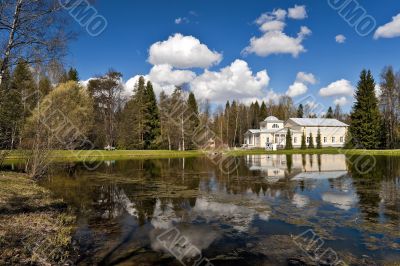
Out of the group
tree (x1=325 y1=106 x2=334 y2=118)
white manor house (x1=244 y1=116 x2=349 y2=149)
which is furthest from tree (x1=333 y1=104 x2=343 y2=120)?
white manor house (x1=244 y1=116 x2=349 y2=149)

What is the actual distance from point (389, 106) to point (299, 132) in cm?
1940

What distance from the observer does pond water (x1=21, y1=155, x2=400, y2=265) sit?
807 centimetres

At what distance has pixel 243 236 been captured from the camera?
31.8 feet

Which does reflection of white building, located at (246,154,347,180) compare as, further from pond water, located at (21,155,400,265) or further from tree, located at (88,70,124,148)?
tree, located at (88,70,124,148)

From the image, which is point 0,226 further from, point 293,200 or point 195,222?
point 293,200

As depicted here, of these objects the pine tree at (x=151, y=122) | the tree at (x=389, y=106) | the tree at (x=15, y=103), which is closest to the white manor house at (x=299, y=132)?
the tree at (x=389, y=106)

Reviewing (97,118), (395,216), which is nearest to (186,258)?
(395,216)

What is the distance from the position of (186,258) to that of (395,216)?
8107 millimetres

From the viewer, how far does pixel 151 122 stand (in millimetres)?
62625

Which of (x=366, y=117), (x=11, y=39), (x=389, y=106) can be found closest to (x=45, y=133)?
(x=11, y=39)

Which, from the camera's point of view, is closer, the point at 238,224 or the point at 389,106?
the point at 238,224

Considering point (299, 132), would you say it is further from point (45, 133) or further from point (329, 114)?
point (45, 133)

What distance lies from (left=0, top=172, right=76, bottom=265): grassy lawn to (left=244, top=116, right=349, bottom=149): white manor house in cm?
6566

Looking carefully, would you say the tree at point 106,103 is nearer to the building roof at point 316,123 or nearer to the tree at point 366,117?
the building roof at point 316,123
